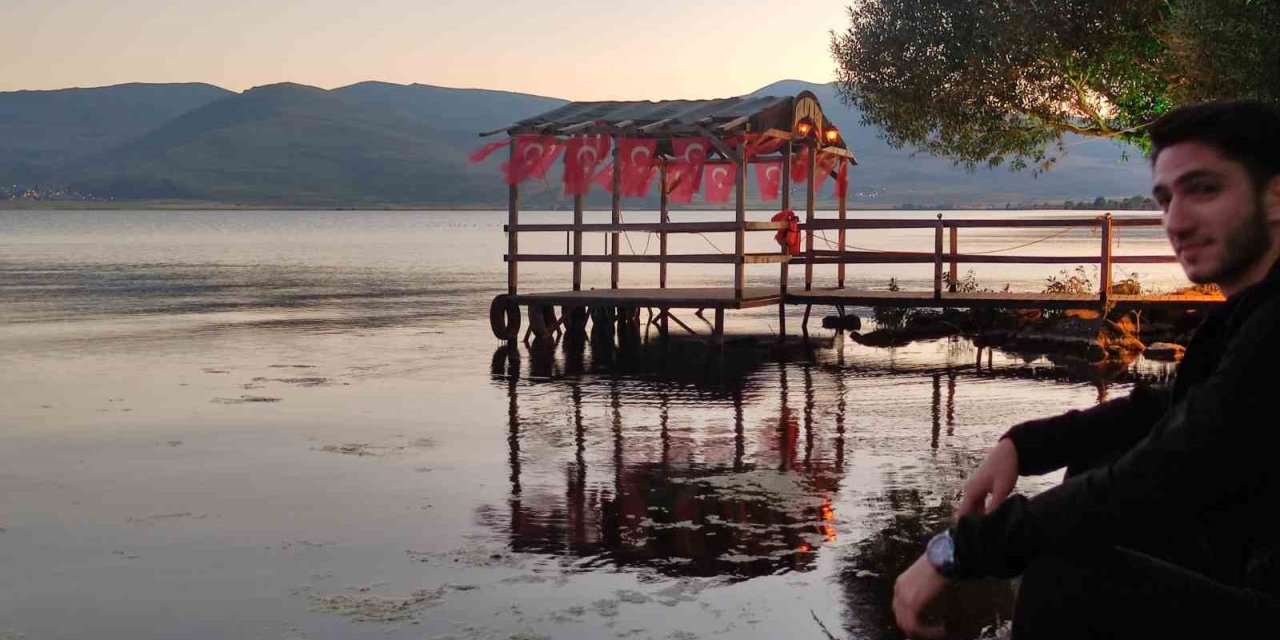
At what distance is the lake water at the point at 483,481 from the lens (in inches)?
261

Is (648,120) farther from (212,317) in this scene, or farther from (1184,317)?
(212,317)

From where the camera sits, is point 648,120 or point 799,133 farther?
point 799,133

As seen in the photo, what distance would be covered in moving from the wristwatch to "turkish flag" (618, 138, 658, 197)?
20015 mm

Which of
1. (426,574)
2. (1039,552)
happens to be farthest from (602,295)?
(1039,552)

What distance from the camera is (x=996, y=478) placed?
3072 mm

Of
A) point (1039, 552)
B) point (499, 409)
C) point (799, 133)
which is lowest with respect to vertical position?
point (499, 409)

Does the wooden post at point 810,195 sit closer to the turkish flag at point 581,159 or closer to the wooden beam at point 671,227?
the wooden beam at point 671,227

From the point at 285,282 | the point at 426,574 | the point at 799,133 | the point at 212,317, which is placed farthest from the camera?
the point at 285,282

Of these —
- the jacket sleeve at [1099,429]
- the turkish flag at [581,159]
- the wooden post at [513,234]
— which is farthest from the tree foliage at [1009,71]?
the jacket sleeve at [1099,429]

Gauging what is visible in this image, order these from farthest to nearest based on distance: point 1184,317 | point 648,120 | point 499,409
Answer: point 648,120
point 1184,317
point 499,409

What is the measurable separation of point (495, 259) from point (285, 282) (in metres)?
20.8

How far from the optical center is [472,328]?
82.2 ft

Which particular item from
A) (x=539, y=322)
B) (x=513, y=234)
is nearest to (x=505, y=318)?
(x=539, y=322)

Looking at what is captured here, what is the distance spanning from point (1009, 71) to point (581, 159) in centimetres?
734
